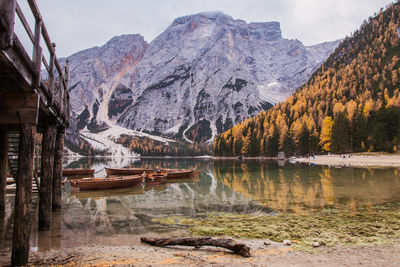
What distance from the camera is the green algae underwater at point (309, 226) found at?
35.7 ft

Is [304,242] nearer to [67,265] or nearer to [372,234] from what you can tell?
[372,234]

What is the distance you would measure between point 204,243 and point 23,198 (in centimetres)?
609

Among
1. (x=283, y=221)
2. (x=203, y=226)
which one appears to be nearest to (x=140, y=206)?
(x=203, y=226)

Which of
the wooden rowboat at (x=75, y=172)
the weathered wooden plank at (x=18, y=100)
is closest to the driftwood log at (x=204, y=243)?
the weathered wooden plank at (x=18, y=100)

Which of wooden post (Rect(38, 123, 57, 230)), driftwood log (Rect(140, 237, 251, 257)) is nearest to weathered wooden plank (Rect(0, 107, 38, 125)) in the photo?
wooden post (Rect(38, 123, 57, 230))

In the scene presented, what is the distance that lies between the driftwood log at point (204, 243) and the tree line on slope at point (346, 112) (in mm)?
86045

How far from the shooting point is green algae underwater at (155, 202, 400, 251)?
35.7ft

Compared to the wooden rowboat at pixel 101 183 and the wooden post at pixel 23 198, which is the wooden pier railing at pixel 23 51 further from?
the wooden rowboat at pixel 101 183

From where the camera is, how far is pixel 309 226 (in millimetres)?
12859

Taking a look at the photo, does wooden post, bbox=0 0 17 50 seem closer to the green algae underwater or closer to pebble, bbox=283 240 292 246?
the green algae underwater

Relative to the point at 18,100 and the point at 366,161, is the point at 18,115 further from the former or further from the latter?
the point at 366,161

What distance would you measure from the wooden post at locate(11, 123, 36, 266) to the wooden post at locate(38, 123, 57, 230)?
205 inches

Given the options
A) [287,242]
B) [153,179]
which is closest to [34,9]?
[287,242]

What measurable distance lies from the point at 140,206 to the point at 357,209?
1538 centimetres
